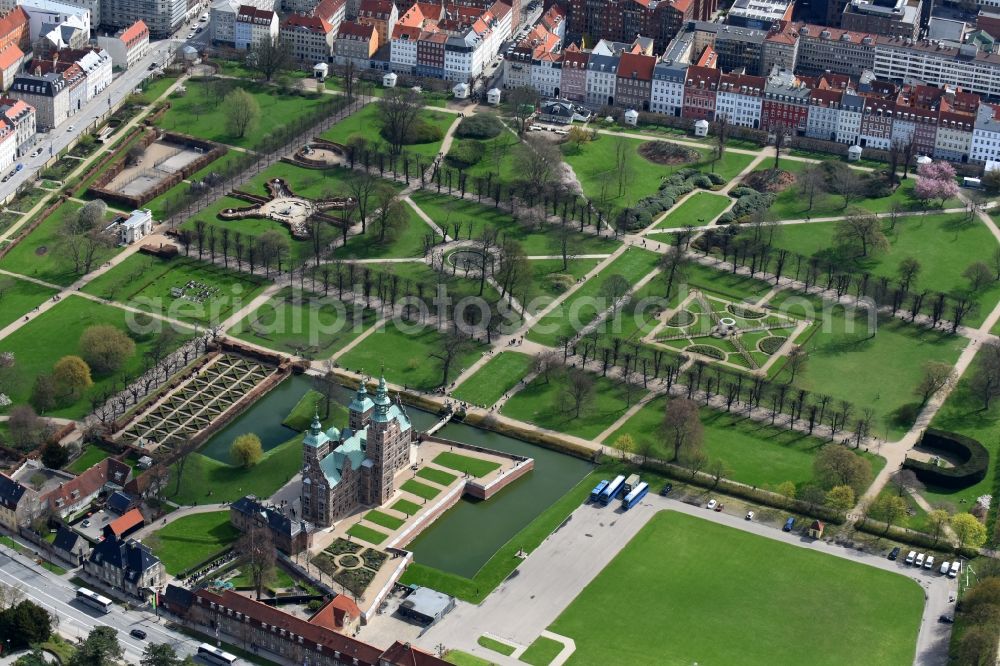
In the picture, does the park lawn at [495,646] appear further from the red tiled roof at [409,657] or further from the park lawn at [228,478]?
the park lawn at [228,478]

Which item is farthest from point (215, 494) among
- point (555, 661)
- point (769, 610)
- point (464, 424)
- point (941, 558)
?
A: point (941, 558)

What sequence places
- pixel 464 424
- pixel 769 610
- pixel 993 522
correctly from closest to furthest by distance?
pixel 769 610
pixel 993 522
pixel 464 424

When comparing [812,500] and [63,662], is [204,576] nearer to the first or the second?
[63,662]

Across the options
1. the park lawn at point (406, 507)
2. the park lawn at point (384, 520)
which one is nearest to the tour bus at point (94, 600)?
the park lawn at point (384, 520)

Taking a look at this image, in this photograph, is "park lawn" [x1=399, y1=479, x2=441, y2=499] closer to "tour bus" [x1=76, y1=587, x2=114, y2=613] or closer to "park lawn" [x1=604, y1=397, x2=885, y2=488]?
"park lawn" [x1=604, y1=397, x2=885, y2=488]

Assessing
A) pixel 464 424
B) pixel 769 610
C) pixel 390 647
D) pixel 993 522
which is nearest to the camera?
pixel 390 647

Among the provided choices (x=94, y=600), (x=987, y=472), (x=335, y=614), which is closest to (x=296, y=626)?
(x=335, y=614)

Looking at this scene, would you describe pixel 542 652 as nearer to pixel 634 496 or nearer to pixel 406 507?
pixel 406 507
